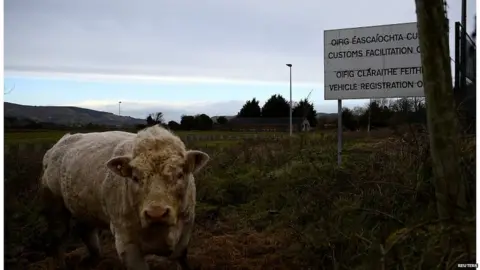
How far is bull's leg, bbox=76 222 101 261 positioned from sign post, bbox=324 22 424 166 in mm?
3101

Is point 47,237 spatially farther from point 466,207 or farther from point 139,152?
point 466,207

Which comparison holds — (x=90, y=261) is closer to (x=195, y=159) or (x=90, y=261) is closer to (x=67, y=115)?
(x=67, y=115)

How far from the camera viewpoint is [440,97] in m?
3.28

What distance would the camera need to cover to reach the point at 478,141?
10.3ft

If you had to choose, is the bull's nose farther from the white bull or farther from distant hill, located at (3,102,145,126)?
distant hill, located at (3,102,145,126)

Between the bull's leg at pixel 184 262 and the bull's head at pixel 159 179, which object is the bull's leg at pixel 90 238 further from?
the bull's head at pixel 159 179

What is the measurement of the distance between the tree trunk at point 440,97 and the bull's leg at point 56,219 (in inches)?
160

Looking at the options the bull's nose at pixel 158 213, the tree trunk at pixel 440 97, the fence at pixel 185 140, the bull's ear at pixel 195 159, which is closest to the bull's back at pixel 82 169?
the fence at pixel 185 140

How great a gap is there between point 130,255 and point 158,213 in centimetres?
80

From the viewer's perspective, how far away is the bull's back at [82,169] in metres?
5.15

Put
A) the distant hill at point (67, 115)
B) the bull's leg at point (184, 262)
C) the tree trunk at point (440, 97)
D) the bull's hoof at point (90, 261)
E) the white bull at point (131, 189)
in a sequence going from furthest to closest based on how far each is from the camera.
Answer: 1. the bull's hoof at point (90, 261)
2. the bull's leg at point (184, 262)
3. the distant hill at point (67, 115)
4. the white bull at point (131, 189)
5. the tree trunk at point (440, 97)

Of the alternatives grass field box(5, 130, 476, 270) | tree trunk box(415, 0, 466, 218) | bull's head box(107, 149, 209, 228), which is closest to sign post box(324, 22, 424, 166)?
grass field box(5, 130, 476, 270)

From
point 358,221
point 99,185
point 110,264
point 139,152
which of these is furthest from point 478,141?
point 110,264
